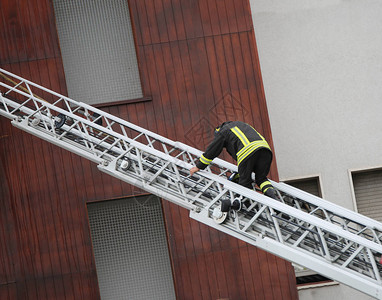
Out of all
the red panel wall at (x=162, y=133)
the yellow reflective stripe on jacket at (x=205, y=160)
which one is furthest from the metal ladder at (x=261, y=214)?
the red panel wall at (x=162, y=133)

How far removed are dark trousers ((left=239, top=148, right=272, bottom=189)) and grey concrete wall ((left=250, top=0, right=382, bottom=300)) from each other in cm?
549

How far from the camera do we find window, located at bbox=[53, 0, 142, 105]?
12.6 m

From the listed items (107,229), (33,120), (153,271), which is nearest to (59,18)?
(33,120)

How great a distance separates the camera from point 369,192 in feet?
46.3

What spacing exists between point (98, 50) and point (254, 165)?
5.59 metres

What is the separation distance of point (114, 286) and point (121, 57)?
16.1 feet

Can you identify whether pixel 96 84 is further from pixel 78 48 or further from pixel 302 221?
pixel 302 221

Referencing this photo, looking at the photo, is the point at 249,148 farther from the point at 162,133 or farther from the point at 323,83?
the point at 323,83

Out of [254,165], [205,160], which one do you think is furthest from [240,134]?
[205,160]

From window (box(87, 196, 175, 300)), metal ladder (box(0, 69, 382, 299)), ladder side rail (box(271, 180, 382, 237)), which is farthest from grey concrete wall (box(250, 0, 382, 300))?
ladder side rail (box(271, 180, 382, 237))

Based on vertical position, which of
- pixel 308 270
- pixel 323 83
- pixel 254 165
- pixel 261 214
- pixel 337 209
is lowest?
pixel 308 270

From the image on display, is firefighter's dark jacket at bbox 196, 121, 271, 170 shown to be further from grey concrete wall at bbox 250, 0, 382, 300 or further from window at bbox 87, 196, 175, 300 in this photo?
grey concrete wall at bbox 250, 0, 382, 300

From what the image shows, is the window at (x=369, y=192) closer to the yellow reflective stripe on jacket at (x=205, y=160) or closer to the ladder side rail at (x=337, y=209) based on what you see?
the ladder side rail at (x=337, y=209)

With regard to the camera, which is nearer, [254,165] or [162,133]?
[254,165]
